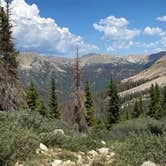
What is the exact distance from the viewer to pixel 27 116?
48.0 feet

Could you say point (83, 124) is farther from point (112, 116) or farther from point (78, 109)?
point (112, 116)

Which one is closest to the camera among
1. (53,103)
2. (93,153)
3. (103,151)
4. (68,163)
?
(68,163)

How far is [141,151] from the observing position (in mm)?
11297

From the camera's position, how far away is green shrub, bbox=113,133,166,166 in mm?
10250

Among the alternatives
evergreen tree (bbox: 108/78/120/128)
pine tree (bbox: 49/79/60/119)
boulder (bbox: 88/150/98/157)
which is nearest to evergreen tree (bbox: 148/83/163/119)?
evergreen tree (bbox: 108/78/120/128)

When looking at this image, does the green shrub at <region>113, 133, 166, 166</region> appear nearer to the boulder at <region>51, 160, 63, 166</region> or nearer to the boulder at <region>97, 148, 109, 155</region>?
the boulder at <region>97, 148, 109, 155</region>

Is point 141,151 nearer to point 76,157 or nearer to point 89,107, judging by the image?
point 76,157

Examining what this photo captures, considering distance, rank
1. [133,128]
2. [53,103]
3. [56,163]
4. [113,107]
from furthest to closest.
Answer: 1. [113,107]
2. [53,103]
3. [133,128]
4. [56,163]

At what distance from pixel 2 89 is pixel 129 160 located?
2137 cm

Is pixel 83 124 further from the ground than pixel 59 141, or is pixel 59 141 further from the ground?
pixel 59 141

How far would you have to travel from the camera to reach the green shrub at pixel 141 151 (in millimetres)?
10250

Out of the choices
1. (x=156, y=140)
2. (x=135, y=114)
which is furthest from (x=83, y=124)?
(x=135, y=114)

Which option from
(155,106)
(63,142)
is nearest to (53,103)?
(155,106)

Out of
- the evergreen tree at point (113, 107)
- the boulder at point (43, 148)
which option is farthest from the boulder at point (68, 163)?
the evergreen tree at point (113, 107)
